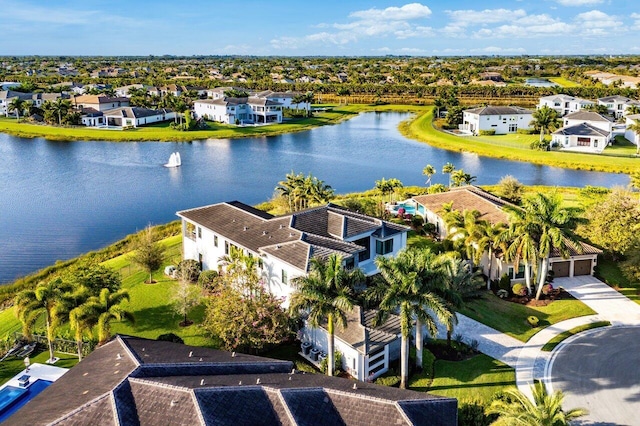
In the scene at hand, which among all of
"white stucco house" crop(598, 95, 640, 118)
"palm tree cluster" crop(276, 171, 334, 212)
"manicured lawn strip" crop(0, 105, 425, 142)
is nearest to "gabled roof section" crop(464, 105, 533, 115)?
"white stucco house" crop(598, 95, 640, 118)

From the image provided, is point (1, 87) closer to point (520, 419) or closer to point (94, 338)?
point (94, 338)

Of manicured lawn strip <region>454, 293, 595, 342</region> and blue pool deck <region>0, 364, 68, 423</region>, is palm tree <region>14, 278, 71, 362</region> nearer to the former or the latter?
blue pool deck <region>0, 364, 68, 423</region>

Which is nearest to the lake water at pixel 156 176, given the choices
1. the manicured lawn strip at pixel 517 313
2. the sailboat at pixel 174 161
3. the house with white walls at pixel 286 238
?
the sailboat at pixel 174 161

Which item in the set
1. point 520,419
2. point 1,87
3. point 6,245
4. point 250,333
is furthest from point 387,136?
point 1,87

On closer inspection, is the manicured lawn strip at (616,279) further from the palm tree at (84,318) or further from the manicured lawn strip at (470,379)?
the palm tree at (84,318)

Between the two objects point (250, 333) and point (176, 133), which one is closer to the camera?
point (250, 333)
